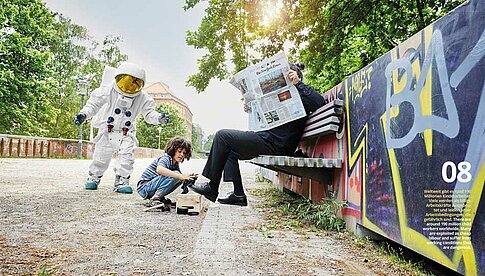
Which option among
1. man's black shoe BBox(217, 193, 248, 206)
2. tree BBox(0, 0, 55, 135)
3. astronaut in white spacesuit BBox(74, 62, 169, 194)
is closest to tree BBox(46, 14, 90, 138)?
tree BBox(0, 0, 55, 135)

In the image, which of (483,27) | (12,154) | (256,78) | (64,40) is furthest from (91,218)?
(64,40)

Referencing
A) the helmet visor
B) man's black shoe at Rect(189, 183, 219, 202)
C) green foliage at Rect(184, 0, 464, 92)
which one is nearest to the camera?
man's black shoe at Rect(189, 183, 219, 202)

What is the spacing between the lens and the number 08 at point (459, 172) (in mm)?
1621

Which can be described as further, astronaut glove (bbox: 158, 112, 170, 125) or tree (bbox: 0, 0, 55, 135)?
tree (bbox: 0, 0, 55, 135)

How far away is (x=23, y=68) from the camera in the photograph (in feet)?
82.2

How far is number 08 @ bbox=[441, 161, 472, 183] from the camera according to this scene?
1621mm

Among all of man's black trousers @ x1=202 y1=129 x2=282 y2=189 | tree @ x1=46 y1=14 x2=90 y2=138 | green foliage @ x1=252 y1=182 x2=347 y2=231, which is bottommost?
green foliage @ x1=252 y1=182 x2=347 y2=231

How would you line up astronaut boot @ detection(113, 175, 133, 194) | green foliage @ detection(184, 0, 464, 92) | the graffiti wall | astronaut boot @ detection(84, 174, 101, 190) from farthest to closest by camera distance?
green foliage @ detection(184, 0, 464, 92)
astronaut boot @ detection(84, 174, 101, 190)
astronaut boot @ detection(113, 175, 133, 194)
the graffiti wall

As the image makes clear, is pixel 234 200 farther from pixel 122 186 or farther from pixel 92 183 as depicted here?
pixel 92 183

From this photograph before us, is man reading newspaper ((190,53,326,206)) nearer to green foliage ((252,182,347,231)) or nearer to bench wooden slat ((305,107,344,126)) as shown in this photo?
bench wooden slat ((305,107,344,126))

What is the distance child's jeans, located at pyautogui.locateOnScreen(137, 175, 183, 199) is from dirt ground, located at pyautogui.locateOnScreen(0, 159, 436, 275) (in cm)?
36

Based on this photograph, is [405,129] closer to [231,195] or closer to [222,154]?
[222,154]

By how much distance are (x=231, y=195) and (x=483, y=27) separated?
3134 mm

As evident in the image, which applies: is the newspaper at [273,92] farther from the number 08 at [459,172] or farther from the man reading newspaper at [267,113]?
the number 08 at [459,172]
